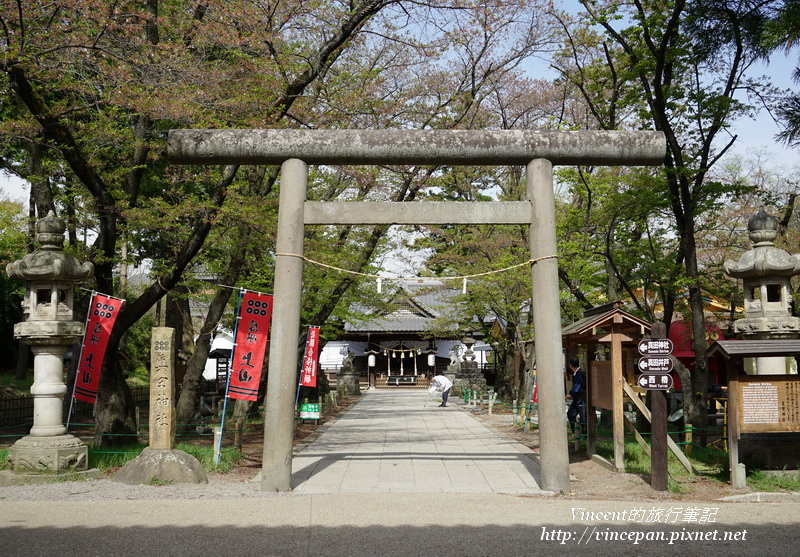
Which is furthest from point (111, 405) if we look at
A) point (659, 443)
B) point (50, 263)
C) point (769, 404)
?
point (769, 404)

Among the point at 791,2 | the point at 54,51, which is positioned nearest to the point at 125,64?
the point at 54,51

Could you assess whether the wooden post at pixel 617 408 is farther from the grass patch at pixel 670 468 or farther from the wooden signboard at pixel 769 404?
the wooden signboard at pixel 769 404

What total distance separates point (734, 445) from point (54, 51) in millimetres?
10269

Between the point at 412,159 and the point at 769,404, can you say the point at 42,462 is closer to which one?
the point at 412,159

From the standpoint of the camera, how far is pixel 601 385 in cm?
1102

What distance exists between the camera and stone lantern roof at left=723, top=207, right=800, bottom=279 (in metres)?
10.4

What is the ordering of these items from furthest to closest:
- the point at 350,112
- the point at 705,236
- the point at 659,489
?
the point at 705,236, the point at 350,112, the point at 659,489

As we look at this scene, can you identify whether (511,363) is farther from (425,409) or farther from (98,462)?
(98,462)

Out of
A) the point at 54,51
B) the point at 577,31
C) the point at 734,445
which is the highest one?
the point at 577,31

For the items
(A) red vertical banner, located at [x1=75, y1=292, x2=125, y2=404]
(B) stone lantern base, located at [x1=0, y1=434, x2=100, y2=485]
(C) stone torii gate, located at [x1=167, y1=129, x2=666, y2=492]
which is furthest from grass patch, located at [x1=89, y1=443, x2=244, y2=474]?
(C) stone torii gate, located at [x1=167, y1=129, x2=666, y2=492]

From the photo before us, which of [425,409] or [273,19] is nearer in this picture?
[273,19]

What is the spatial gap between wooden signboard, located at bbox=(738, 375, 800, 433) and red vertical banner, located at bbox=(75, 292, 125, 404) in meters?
9.52

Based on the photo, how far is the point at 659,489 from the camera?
8.62 meters

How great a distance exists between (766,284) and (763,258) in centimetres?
44
